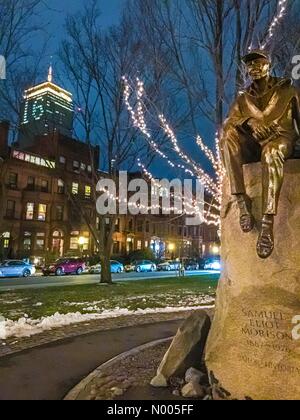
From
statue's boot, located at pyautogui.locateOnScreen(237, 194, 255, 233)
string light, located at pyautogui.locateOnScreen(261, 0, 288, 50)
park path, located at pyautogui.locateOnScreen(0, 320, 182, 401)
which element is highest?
string light, located at pyautogui.locateOnScreen(261, 0, 288, 50)

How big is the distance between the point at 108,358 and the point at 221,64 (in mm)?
9216

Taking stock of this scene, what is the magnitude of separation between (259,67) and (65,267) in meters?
32.7

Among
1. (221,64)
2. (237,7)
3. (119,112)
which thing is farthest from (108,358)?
(119,112)

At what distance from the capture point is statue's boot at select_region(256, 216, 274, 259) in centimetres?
434

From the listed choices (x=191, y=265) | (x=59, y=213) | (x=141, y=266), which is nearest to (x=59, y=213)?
(x=59, y=213)

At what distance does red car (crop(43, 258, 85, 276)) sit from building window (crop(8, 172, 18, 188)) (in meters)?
12.2

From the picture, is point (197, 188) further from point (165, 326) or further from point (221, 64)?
point (165, 326)

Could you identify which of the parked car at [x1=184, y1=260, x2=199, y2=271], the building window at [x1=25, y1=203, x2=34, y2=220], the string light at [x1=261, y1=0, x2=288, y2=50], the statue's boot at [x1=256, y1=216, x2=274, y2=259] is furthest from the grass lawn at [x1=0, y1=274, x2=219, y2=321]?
the parked car at [x1=184, y1=260, x2=199, y2=271]

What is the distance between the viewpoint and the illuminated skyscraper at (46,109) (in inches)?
739

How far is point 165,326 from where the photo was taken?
973cm

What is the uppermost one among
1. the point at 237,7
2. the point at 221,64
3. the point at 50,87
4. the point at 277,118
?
the point at 50,87

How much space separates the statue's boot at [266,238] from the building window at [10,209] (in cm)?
4159

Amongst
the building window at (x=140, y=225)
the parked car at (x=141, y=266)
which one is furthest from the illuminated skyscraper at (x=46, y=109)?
the building window at (x=140, y=225)

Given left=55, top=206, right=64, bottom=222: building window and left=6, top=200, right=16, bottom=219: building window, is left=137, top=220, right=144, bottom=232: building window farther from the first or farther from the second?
left=6, top=200, right=16, bottom=219: building window
